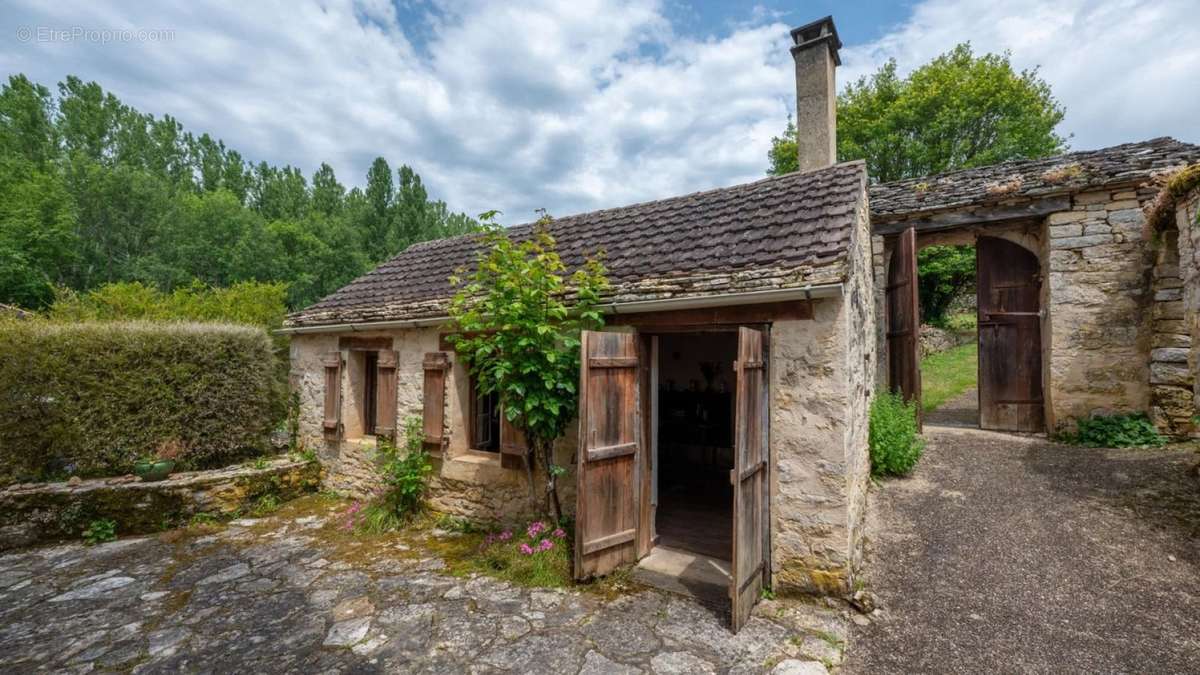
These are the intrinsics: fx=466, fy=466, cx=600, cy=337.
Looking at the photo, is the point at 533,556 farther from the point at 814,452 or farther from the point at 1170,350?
the point at 1170,350

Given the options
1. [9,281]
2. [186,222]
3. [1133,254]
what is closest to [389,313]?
[1133,254]

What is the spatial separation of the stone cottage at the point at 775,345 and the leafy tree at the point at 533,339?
0.35m

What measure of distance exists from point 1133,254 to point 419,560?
10.4m

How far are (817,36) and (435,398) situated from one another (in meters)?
7.31

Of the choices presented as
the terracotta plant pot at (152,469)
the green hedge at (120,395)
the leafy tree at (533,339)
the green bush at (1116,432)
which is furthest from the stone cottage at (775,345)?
the terracotta plant pot at (152,469)

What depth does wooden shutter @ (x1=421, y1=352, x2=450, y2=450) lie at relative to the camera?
6027 mm

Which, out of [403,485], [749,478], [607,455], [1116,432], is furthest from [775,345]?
[1116,432]

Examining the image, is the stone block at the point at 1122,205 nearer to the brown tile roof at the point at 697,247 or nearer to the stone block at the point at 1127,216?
the stone block at the point at 1127,216

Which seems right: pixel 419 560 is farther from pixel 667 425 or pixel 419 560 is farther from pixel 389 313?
pixel 667 425

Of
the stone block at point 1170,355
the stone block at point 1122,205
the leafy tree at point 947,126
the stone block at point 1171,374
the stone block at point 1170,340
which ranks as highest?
the leafy tree at point 947,126

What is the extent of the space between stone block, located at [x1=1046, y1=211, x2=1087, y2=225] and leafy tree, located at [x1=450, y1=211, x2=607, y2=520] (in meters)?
7.38

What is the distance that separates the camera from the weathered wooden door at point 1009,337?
7.89 meters

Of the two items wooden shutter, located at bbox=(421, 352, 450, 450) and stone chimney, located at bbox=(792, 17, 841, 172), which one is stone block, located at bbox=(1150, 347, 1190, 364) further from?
wooden shutter, located at bbox=(421, 352, 450, 450)

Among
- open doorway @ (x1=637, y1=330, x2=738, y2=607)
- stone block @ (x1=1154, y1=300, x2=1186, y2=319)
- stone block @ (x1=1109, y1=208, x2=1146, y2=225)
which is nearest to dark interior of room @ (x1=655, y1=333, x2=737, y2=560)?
open doorway @ (x1=637, y1=330, x2=738, y2=607)
